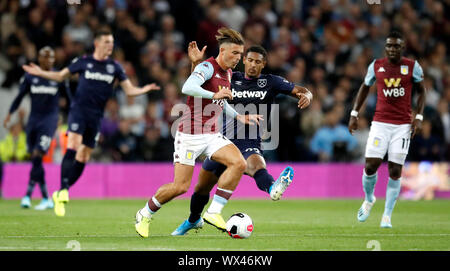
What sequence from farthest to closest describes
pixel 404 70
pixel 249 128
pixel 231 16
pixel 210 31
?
pixel 231 16
pixel 210 31
pixel 404 70
pixel 249 128

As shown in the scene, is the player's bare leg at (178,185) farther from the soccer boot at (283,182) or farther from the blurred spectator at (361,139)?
the blurred spectator at (361,139)

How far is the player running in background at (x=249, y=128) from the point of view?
9.12 meters

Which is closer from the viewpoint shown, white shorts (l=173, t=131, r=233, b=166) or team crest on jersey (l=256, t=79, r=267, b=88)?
white shorts (l=173, t=131, r=233, b=166)

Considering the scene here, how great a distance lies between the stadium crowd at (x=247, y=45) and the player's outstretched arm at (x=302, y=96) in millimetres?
6394

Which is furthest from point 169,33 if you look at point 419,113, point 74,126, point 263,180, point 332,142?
point 263,180

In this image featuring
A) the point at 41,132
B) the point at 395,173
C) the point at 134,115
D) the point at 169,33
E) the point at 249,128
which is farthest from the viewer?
the point at 169,33

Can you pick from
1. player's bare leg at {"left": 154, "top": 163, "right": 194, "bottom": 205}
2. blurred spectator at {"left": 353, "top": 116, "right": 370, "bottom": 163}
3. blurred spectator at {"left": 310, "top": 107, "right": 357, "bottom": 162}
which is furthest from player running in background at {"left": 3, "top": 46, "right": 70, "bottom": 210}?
blurred spectator at {"left": 353, "top": 116, "right": 370, "bottom": 163}

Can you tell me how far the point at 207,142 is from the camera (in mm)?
8617

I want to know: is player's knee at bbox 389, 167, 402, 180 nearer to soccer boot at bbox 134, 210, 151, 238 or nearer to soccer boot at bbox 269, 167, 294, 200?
soccer boot at bbox 269, 167, 294, 200

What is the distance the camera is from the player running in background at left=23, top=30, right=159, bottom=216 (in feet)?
40.1

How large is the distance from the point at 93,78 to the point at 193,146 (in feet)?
13.9

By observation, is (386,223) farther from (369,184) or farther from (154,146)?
(154,146)

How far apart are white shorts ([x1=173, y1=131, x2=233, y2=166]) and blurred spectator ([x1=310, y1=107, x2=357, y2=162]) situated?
31.5ft

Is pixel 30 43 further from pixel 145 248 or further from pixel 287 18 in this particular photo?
pixel 145 248
